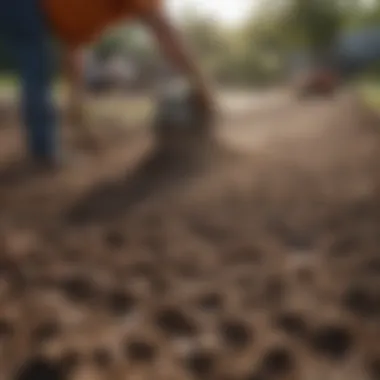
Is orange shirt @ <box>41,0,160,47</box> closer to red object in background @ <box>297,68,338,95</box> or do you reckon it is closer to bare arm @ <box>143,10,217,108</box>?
bare arm @ <box>143,10,217,108</box>

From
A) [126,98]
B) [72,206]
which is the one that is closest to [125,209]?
→ [72,206]

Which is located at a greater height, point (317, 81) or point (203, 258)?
point (317, 81)

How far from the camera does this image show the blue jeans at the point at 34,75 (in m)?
0.62

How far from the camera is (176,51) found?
1.98 ft

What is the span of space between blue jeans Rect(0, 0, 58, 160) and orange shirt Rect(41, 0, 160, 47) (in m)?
0.03

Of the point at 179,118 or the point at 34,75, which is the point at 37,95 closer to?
the point at 34,75

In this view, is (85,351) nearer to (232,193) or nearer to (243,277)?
(243,277)

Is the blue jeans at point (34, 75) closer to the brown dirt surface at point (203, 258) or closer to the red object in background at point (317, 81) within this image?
the brown dirt surface at point (203, 258)

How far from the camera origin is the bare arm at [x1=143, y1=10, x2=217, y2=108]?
587mm

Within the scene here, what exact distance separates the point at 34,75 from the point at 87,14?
102 millimetres

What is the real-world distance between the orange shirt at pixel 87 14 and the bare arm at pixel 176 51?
13 millimetres

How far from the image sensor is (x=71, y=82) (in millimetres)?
651

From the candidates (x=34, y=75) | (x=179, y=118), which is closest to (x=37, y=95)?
(x=34, y=75)

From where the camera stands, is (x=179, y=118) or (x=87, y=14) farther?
(x=179, y=118)
